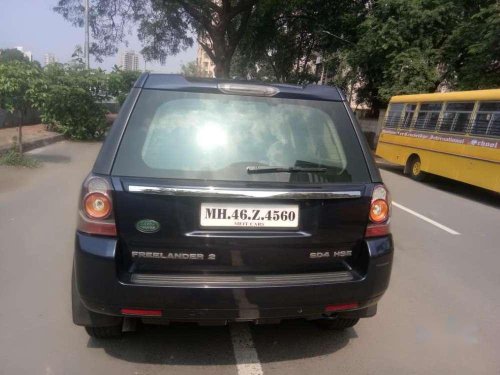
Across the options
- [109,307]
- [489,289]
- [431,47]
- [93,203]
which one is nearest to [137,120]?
[93,203]

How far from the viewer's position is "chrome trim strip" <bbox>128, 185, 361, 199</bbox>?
2732mm

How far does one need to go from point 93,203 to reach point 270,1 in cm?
2333

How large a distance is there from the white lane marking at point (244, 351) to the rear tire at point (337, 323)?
56 centimetres

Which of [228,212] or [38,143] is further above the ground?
[228,212]

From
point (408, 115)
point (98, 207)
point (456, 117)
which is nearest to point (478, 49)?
point (408, 115)

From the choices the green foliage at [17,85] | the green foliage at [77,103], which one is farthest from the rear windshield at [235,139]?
the green foliage at [77,103]

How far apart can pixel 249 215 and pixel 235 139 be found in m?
0.49

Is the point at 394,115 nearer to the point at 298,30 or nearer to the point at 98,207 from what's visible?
the point at 98,207

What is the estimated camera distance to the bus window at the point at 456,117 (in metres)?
12.1

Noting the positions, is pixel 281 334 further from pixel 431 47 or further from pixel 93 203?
pixel 431 47

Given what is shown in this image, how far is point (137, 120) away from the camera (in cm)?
295

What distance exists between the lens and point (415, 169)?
1459 centimetres

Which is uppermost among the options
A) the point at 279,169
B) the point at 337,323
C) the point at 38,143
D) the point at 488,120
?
the point at 279,169

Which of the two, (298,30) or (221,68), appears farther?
(298,30)
